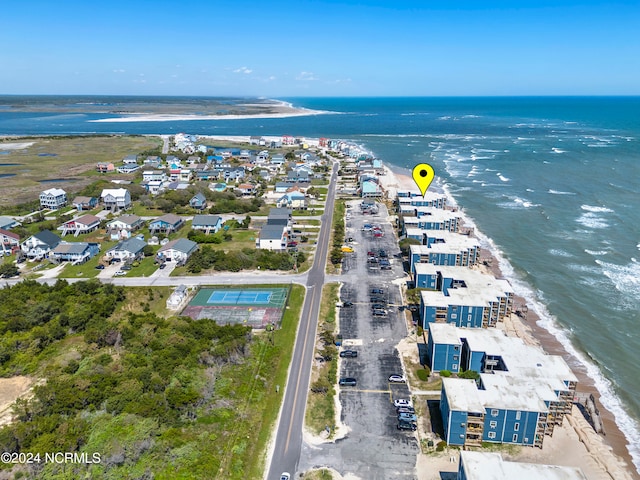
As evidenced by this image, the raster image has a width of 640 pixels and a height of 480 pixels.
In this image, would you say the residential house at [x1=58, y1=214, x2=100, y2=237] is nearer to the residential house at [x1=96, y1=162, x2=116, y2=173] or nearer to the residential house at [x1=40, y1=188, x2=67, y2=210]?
the residential house at [x1=40, y1=188, x2=67, y2=210]

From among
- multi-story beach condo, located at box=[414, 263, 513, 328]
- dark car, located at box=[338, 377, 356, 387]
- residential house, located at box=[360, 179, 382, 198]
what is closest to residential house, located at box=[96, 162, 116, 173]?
residential house, located at box=[360, 179, 382, 198]

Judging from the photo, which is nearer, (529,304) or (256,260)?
(529,304)

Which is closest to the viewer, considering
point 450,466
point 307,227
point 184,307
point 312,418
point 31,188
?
point 450,466

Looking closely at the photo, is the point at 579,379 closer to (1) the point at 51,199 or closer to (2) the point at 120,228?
(2) the point at 120,228

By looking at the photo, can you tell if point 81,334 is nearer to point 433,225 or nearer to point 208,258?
point 208,258

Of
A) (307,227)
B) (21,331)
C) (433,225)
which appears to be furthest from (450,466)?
(307,227)

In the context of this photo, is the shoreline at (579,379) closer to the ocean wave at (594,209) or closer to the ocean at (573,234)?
the ocean at (573,234)

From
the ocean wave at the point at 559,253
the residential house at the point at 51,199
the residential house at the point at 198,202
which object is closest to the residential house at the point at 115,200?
the residential house at the point at 51,199
